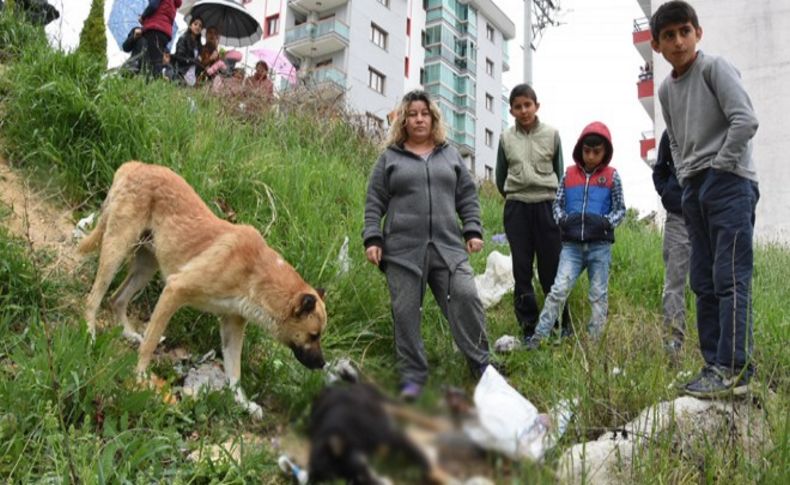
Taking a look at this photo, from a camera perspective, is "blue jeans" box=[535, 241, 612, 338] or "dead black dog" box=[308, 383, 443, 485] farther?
"blue jeans" box=[535, 241, 612, 338]

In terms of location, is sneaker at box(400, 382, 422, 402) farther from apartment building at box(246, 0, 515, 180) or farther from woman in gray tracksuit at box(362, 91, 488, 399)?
apartment building at box(246, 0, 515, 180)

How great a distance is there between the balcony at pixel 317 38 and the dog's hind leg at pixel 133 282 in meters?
29.4

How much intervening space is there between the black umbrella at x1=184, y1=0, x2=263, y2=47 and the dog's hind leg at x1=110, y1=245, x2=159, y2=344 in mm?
7539

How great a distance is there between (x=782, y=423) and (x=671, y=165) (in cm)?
313

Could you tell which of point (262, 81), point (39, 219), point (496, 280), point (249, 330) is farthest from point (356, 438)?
point (262, 81)

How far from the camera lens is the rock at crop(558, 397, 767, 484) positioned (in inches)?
95.0

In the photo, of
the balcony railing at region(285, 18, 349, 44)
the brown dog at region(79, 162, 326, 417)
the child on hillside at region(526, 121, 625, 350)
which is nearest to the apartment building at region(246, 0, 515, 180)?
the balcony railing at region(285, 18, 349, 44)

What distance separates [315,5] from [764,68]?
23.0m

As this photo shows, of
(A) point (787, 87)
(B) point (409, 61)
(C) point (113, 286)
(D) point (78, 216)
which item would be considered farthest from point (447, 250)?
(B) point (409, 61)

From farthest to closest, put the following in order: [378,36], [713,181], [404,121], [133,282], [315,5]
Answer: [378,36], [315,5], [133,282], [404,121], [713,181]

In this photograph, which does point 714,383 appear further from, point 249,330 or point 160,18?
point 160,18

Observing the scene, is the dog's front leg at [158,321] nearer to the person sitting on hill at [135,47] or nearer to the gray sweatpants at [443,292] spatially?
the gray sweatpants at [443,292]

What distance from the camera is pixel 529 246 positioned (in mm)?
5277

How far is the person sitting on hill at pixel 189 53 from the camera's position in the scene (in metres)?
9.02
